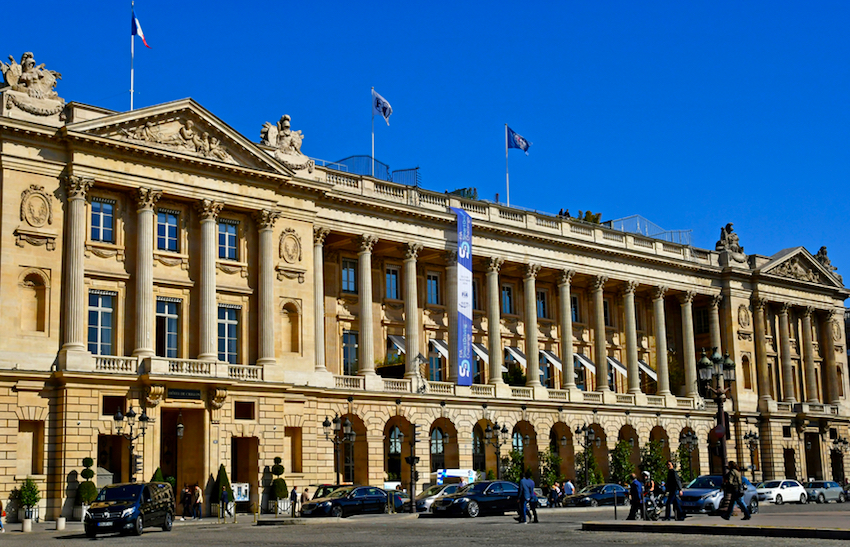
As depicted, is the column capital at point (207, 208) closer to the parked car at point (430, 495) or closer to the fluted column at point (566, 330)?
the parked car at point (430, 495)

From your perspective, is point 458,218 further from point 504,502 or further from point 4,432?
point 4,432

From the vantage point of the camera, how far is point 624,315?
78.2 meters

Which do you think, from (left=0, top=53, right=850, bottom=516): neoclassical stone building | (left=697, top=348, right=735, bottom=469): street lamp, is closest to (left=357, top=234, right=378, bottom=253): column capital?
(left=0, top=53, right=850, bottom=516): neoclassical stone building

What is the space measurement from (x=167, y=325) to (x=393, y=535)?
24223 mm

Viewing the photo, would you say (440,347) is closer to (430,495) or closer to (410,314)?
(410,314)

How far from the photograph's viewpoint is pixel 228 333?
181 feet

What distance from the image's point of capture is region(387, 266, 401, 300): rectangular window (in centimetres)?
6694

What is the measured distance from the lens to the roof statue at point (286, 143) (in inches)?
2276

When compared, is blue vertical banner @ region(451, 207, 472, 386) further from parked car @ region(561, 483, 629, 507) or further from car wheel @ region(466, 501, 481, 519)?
car wheel @ region(466, 501, 481, 519)

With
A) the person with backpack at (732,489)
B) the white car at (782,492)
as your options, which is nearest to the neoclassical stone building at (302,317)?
the white car at (782,492)

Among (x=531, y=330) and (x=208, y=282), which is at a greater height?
(x=208, y=282)

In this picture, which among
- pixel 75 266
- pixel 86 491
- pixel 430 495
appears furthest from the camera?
pixel 430 495

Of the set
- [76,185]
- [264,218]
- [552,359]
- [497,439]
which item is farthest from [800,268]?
[76,185]

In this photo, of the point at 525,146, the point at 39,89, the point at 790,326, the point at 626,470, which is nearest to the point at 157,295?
the point at 39,89
